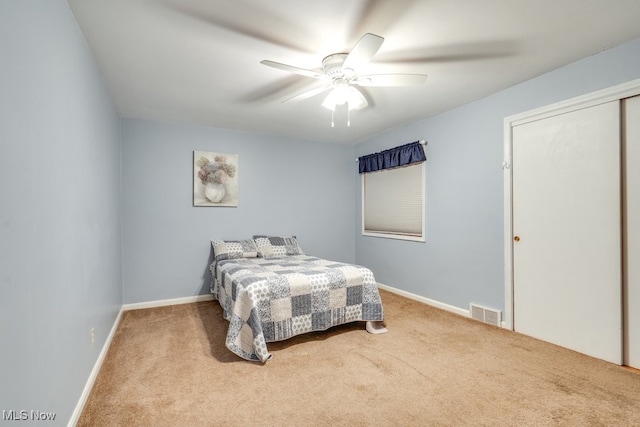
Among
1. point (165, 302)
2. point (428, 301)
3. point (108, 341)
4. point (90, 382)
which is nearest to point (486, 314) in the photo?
point (428, 301)

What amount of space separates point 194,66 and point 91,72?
74 centimetres

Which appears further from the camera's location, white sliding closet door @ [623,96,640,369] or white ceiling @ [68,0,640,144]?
white sliding closet door @ [623,96,640,369]

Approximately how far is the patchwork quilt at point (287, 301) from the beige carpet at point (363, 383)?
15 centimetres

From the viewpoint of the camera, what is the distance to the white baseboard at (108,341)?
1.75 m

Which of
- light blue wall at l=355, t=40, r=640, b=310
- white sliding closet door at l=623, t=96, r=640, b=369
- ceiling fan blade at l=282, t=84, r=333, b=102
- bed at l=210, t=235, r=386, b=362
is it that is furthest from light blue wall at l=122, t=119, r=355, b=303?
white sliding closet door at l=623, t=96, r=640, b=369

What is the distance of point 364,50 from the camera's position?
191 centimetres

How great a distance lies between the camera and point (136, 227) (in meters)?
3.91

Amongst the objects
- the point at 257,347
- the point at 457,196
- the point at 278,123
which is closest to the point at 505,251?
the point at 457,196

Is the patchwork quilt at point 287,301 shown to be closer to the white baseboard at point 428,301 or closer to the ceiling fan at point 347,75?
the white baseboard at point 428,301

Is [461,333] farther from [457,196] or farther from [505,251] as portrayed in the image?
[457,196]

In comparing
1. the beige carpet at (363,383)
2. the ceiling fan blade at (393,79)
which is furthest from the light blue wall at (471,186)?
the ceiling fan blade at (393,79)

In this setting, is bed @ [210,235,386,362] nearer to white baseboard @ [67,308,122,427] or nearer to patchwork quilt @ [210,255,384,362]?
patchwork quilt @ [210,255,384,362]

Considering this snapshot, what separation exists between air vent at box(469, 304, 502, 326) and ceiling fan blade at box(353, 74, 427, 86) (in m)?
2.41

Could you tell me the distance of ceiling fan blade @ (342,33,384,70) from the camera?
1.79 meters
